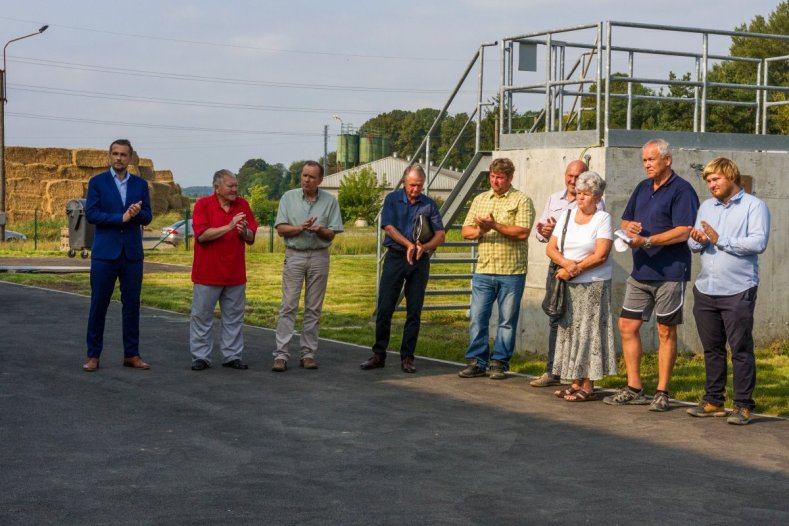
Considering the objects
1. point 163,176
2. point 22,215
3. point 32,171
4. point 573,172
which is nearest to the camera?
point 573,172

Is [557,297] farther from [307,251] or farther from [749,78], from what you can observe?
[749,78]

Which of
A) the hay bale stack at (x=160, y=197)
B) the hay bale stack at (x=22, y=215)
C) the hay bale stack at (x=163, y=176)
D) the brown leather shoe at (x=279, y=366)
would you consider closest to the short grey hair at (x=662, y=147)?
the brown leather shoe at (x=279, y=366)

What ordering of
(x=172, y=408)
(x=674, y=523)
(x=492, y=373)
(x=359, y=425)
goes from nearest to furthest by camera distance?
(x=674, y=523)
(x=359, y=425)
(x=172, y=408)
(x=492, y=373)

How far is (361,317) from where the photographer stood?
635 inches

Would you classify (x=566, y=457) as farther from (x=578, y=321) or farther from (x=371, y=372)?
(x=371, y=372)

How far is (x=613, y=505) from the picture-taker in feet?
19.4

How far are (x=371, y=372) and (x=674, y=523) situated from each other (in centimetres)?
533

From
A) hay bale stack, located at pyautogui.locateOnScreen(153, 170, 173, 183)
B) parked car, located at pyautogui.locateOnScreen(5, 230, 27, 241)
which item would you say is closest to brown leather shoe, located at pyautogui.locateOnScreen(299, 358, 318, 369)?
parked car, located at pyautogui.locateOnScreen(5, 230, 27, 241)

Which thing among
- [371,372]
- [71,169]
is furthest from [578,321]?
[71,169]

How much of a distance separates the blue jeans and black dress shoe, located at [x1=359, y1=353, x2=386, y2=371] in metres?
0.92

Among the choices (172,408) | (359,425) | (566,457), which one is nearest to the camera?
(566,457)

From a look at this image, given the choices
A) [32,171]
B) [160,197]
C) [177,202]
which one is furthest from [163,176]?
[32,171]

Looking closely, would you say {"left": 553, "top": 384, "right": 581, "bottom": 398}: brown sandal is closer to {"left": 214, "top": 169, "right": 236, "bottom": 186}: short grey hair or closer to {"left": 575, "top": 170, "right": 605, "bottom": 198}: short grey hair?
{"left": 575, "top": 170, "right": 605, "bottom": 198}: short grey hair

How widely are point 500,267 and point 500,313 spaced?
17.5 inches
